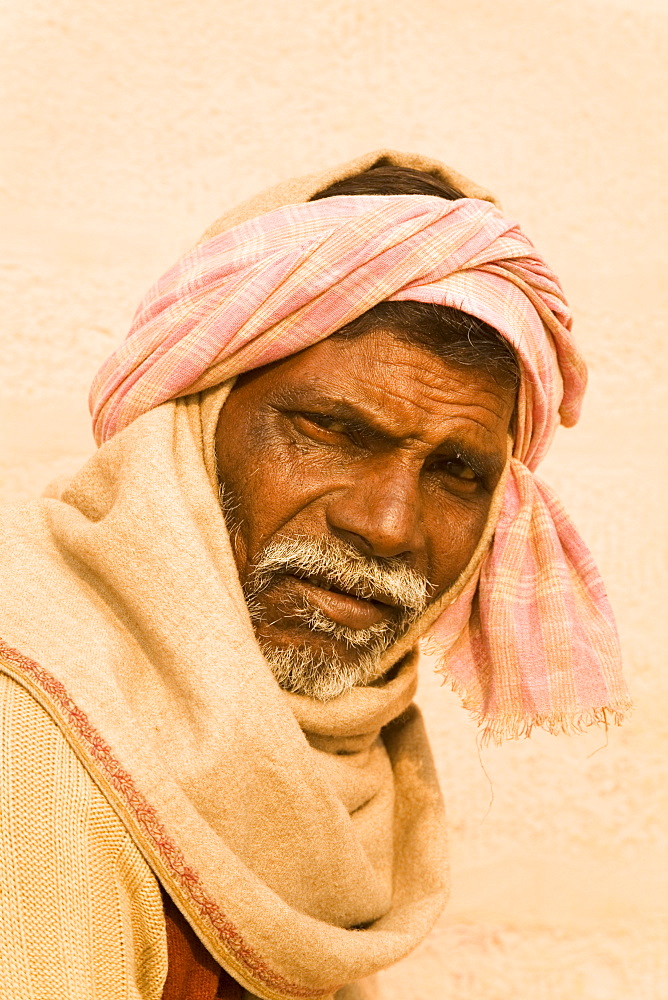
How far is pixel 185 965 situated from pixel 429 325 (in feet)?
3.70

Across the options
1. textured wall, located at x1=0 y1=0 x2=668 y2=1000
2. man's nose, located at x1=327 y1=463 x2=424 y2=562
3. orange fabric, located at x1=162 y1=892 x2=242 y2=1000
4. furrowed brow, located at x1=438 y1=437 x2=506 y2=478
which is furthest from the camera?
textured wall, located at x1=0 y1=0 x2=668 y2=1000

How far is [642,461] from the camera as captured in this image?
323 centimetres

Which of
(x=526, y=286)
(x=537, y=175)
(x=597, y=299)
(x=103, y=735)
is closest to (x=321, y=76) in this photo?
(x=537, y=175)

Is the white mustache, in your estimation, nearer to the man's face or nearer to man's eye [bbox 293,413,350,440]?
the man's face

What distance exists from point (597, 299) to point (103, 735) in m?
2.26

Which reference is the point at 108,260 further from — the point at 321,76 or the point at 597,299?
the point at 597,299

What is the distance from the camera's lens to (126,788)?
4.96ft

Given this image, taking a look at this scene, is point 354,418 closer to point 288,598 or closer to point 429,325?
point 429,325

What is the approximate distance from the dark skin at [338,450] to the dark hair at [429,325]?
0.02 metres

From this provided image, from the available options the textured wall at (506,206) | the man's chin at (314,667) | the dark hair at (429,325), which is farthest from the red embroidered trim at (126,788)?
the textured wall at (506,206)

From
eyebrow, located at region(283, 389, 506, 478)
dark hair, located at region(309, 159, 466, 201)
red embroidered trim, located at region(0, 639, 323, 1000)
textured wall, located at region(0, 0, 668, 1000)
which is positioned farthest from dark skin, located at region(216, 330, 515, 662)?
textured wall, located at region(0, 0, 668, 1000)

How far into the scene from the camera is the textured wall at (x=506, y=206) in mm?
2840

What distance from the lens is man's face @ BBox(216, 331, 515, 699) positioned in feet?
6.23

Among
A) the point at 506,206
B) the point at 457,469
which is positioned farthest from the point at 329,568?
the point at 506,206
